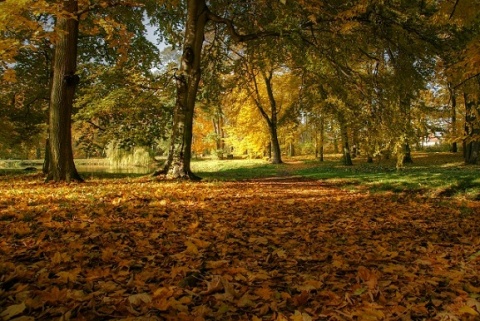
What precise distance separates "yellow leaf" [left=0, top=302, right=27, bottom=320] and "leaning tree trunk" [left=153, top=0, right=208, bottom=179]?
8.60 m

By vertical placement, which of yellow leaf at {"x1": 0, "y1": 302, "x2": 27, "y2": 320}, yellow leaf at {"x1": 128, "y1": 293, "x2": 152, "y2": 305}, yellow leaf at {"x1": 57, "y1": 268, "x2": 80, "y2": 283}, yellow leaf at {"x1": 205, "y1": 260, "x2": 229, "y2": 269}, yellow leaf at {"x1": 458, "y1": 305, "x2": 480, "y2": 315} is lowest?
yellow leaf at {"x1": 458, "y1": 305, "x2": 480, "y2": 315}

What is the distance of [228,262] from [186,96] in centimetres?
832

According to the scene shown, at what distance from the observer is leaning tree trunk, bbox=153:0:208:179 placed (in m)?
10.5

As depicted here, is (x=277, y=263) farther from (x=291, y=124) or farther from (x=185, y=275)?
(x=291, y=124)

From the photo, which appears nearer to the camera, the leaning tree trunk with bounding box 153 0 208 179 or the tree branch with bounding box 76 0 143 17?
the tree branch with bounding box 76 0 143 17

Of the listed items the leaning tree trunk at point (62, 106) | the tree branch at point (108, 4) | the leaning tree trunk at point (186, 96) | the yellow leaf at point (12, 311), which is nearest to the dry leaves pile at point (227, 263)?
the yellow leaf at point (12, 311)

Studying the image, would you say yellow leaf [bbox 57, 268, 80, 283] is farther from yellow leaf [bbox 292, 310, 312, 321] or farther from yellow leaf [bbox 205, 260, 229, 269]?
yellow leaf [bbox 292, 310, 312, 321]

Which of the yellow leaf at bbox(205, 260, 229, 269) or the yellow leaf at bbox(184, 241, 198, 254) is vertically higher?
the yellow leaf at bbox(184, 241, 198, 254)

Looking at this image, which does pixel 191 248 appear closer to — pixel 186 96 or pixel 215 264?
pixel 215 264

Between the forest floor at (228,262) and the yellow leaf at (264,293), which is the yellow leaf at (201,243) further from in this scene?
the yellow leaf at (264,293)

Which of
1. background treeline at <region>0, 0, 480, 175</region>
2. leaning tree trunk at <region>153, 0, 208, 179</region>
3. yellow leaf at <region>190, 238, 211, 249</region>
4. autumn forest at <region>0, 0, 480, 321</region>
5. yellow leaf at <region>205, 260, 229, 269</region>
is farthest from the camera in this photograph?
leaning tree trunk at <region>153, 0, 208, 179</region>

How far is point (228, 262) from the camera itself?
10.2 feet

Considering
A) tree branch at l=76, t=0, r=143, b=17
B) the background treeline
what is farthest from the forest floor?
tree branch at l=76, t=0, r=143, b=17

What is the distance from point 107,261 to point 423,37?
960 cm
